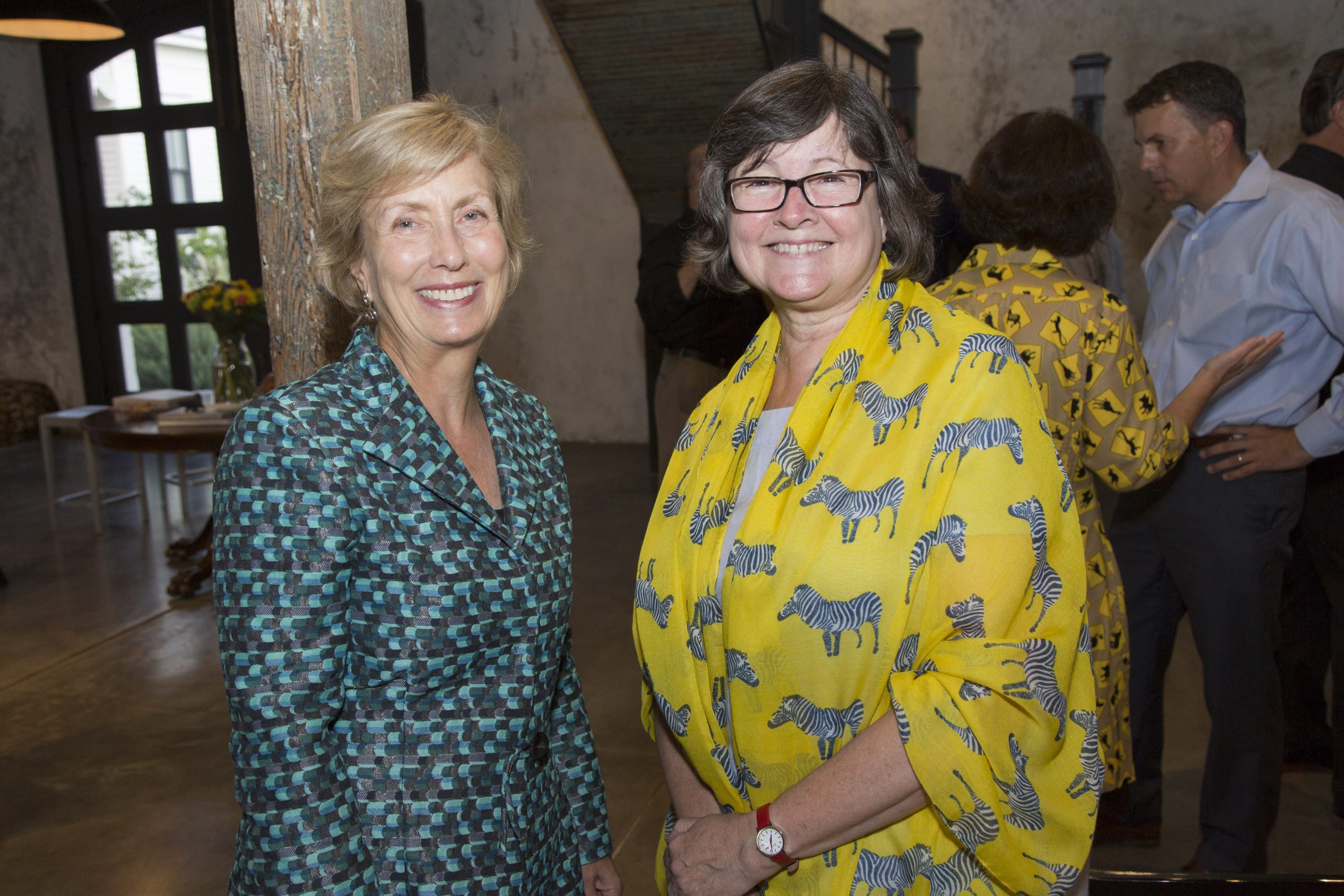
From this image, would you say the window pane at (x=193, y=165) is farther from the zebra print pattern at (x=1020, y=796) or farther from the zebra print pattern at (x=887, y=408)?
the zebra print pattern at (x=1020, y=796)

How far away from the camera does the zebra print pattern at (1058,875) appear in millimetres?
1178

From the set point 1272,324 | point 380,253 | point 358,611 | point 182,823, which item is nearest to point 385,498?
point 358,611

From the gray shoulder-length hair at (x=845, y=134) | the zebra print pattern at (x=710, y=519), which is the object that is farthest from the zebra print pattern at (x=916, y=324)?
the zebra print pattern at (x=710, y=519)

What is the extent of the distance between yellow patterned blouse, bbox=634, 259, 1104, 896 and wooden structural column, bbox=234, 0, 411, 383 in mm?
938

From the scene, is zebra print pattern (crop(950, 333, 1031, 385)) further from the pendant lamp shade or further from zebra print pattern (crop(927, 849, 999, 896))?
the pendant lamp shade

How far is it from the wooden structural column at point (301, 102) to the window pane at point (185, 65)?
A: 8.56 metres

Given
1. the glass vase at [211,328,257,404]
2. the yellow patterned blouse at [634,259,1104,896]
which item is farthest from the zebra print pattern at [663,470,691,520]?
the glass vase at [211,328,257,404]

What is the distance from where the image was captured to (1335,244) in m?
2.34

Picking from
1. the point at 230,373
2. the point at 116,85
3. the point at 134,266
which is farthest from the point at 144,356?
the point at 230,373

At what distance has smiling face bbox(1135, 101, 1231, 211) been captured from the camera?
249 cm

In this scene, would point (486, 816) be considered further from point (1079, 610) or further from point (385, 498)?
point (1079, 610)

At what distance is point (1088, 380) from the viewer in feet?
6.69

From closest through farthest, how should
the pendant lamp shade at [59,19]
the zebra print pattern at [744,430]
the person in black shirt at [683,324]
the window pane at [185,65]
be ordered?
the zebra print pattern at [744,430]
the person in black shirt at [683,324]
the pendant lamp shade at [59,19]
the window pane at [185,65]

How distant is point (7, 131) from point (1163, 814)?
1097 cm
